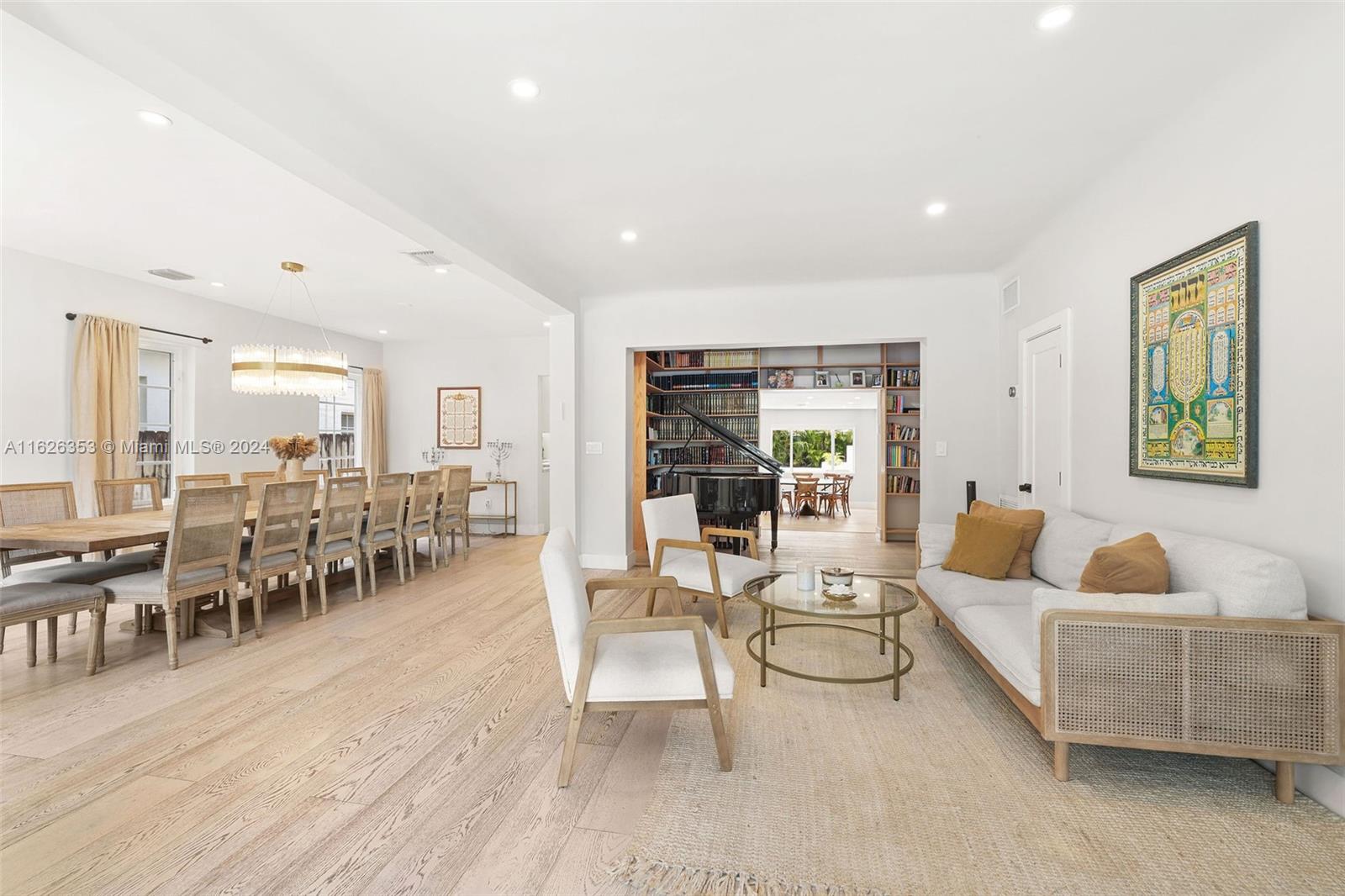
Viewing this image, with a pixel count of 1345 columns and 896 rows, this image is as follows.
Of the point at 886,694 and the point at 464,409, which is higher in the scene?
the point at 464,409

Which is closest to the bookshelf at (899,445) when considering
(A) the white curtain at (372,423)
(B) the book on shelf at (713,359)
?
(B) the book on shelf at (713,359)

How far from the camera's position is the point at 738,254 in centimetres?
469

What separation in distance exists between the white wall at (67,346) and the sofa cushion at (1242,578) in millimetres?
7448

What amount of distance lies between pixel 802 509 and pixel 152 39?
9.89m

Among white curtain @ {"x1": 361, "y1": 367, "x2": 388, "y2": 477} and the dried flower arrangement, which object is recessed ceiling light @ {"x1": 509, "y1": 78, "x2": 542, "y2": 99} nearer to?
the dried flower arrangement

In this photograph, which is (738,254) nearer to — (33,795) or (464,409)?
(33,795)

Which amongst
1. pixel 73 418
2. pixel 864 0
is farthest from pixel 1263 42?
pixel 73 418

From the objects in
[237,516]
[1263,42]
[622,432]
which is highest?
[1263,42]

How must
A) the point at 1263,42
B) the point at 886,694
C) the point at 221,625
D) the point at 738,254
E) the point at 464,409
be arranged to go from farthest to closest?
the point at 464,409 → the point at 738,254 → the point at 221,625 → the point at 886,694 → the point at 1263,42

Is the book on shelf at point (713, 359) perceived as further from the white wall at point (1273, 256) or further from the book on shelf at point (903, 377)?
the white wall at point (1273, 256)

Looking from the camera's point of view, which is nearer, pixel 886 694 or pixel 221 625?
pixel 886 694

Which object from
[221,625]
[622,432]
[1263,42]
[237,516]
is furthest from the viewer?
[622,432]

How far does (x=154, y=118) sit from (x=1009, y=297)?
556 centimetres

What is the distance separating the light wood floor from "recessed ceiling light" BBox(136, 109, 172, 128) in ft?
8.94
